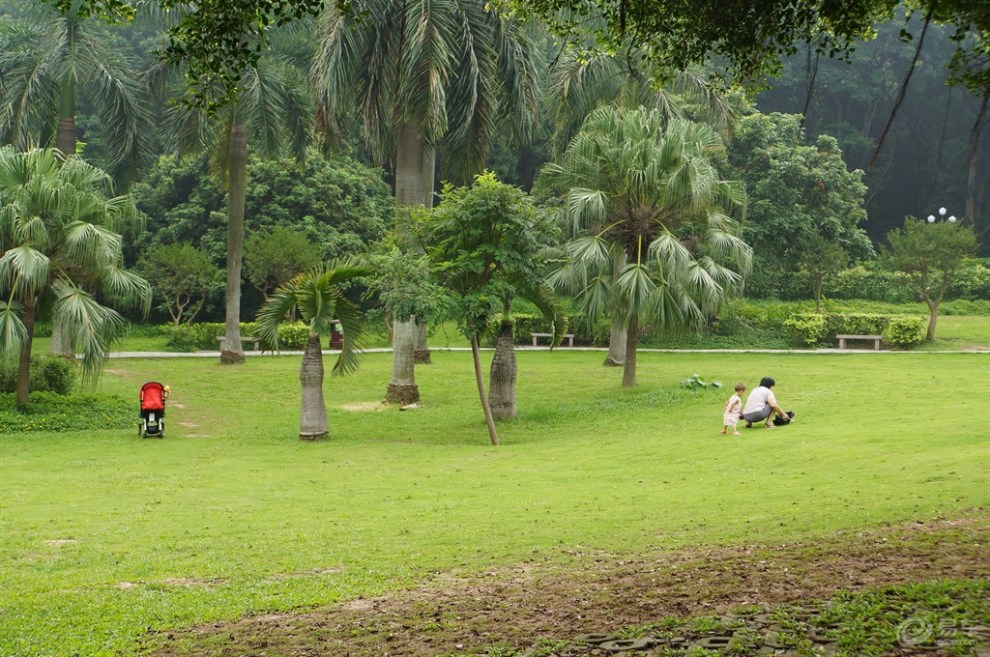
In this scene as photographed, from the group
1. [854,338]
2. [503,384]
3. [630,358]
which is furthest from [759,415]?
[854,338]

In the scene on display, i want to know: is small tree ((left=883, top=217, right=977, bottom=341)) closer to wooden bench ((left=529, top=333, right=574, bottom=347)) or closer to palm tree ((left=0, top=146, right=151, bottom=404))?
wooden bench ((left=529, top=333, right=574, bottom=347))

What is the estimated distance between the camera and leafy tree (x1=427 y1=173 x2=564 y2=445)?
18.5 m

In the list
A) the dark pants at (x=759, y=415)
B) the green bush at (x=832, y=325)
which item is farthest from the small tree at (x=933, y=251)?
the dark pants at (x=759, y=415)

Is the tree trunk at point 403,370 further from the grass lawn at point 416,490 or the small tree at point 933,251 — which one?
the small tree at point 933,251

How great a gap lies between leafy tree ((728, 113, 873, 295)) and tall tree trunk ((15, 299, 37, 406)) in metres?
30.5

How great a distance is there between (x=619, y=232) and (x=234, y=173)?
40.3 feet

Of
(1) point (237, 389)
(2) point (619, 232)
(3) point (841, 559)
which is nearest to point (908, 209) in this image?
(2) point (619, 232)

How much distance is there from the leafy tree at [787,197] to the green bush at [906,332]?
379 inches

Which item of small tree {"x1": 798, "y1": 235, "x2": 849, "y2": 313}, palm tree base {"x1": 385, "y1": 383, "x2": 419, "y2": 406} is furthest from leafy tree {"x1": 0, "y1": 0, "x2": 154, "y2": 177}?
small tree {"x1": 798, "y1": 235, "x2": 849, "y2": 313}

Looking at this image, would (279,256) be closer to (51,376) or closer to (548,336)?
(548,336)

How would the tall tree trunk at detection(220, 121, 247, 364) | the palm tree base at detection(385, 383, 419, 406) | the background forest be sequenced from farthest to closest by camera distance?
the tall tree trunk at detection(220, 121, 247, 364) < the background forest < the palm tree base at detection(385, 383, 419, 406)

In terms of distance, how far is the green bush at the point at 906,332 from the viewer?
114 feet

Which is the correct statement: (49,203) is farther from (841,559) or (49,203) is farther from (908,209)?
(908,209)

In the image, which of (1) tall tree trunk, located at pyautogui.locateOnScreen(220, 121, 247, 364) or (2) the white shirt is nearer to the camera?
(2) the white shirt
